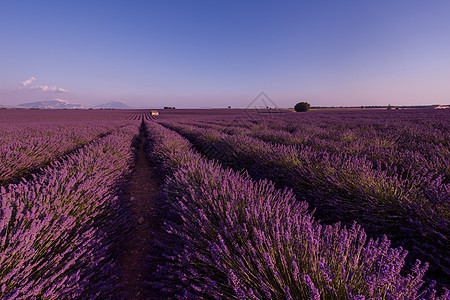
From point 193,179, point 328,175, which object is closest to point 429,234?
point 328,175

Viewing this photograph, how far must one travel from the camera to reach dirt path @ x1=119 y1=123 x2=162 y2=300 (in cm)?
168

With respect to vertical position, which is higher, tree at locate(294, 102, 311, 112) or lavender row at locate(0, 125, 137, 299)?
tree at locate(294, 102, 311, 112)

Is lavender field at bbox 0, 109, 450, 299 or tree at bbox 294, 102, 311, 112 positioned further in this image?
tree at bbox 294, 102, 311, 112

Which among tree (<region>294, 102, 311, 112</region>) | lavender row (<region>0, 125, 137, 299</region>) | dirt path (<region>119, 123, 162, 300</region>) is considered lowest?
dirt path (<region>119, 123, 162, 300</region>)

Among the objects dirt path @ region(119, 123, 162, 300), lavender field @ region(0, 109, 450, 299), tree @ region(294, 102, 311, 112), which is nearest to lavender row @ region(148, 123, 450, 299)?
lavender field @ region(0, 109, 450, 299)

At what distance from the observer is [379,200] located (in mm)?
1854

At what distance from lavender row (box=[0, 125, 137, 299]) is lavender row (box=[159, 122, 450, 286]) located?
223 cm

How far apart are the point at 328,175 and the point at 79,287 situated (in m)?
2.54

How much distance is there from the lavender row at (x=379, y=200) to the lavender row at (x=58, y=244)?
7.31ft

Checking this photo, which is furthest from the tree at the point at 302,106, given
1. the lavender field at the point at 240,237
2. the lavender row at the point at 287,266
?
the lavender row at the point at 287,266

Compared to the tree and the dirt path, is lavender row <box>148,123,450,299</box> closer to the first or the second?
the dirt path

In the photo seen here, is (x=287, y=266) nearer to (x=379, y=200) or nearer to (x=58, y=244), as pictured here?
(x=379, y=200)

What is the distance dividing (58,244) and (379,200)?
2.90 m

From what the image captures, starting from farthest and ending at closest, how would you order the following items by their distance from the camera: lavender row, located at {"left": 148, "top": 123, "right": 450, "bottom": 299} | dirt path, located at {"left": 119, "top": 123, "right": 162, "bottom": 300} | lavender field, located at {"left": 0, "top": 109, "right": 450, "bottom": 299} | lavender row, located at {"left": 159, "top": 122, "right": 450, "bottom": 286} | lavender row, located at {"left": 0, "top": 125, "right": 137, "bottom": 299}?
1. dirt path, located at {"left": 119, "top": 123, "right": 162, "bottom": 300}
2. lavender row, located at {"left": 159, "top": 122, "right": 450, "bottom": 286}
3. lavender row, located at {"left": 0, "top": 125, "right": 137, "bottom": 299}
4. lavender field, located at {"left": 0, "top": 109, "right": 450, "bottom": 299}
5. lavender row, located at {"left": 148, "top": 123, "right": 450, "bottom": 299}
